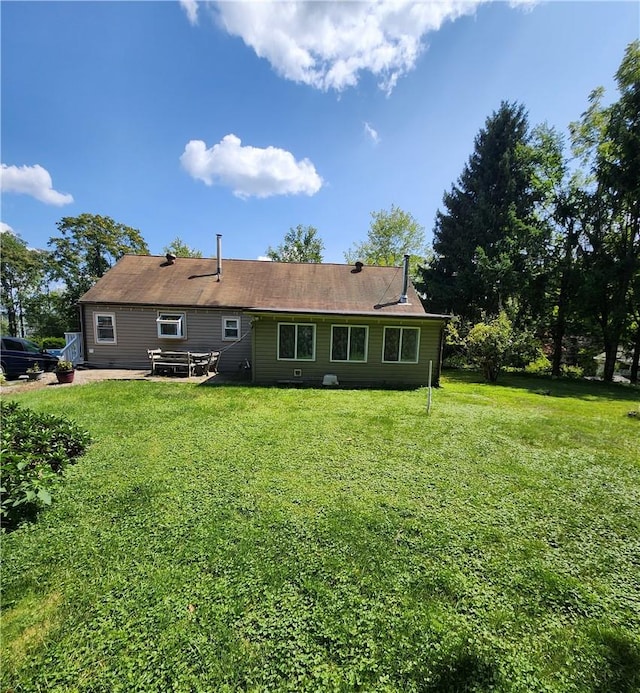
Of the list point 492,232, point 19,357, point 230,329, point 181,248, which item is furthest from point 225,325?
point 181,248

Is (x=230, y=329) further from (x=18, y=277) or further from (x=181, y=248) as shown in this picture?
(x=18, y=277)

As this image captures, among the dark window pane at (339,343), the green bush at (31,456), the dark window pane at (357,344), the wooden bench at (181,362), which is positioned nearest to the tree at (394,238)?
the dark window pane at (357,344)

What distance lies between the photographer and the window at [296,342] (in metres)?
10.4

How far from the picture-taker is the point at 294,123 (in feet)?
42.8

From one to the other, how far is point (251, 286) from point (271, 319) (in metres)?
4.61

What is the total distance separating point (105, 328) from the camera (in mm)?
12625

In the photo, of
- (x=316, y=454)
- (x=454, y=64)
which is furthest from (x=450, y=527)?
(x=454, y=64)

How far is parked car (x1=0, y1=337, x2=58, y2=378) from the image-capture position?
34.0ft

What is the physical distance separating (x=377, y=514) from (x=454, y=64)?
12.1 metres

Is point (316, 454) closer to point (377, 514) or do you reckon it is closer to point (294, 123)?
point (377, 514)

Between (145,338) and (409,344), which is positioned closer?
(409,344)

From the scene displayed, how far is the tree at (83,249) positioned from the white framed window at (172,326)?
60.4ft

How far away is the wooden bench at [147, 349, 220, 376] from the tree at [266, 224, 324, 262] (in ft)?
69.0

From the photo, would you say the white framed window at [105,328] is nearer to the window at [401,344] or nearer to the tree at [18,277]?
the window at [401,344]
